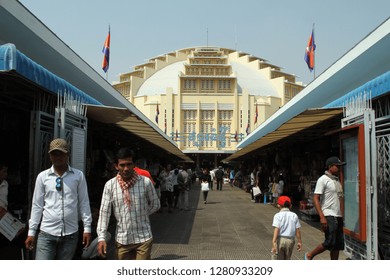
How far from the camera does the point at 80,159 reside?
22.0 feet

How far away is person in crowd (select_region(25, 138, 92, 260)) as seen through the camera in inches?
161

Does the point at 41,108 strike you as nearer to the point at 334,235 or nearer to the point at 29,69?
the point at 29,69

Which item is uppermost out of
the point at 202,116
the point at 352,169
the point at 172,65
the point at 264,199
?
the point at 172,65

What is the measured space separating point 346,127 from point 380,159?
2.43 feet

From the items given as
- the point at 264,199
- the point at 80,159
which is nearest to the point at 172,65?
the point at 264,199

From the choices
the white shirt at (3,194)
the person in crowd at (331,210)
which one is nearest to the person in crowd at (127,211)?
the white shirt at (3,194)

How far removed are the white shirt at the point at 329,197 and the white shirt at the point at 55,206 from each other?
3369mm

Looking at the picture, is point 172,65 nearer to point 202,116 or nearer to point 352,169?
point 202,116

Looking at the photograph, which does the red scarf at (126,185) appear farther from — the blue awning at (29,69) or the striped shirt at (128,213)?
the blue awning at (29,69)

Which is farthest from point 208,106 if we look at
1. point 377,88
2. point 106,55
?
point 377,88

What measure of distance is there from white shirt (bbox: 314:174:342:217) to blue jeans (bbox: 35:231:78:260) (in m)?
3.51

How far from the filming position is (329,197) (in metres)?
6.15

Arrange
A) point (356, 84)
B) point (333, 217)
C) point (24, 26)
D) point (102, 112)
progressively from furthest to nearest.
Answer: point (356, 84)
point (24, 26)
point (102, 112)
point (333, 217)

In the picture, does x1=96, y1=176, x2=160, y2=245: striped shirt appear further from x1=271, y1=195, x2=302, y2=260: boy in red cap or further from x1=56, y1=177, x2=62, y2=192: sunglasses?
x1=271, y1=195, x2=302, y2=260: boy in red cap
